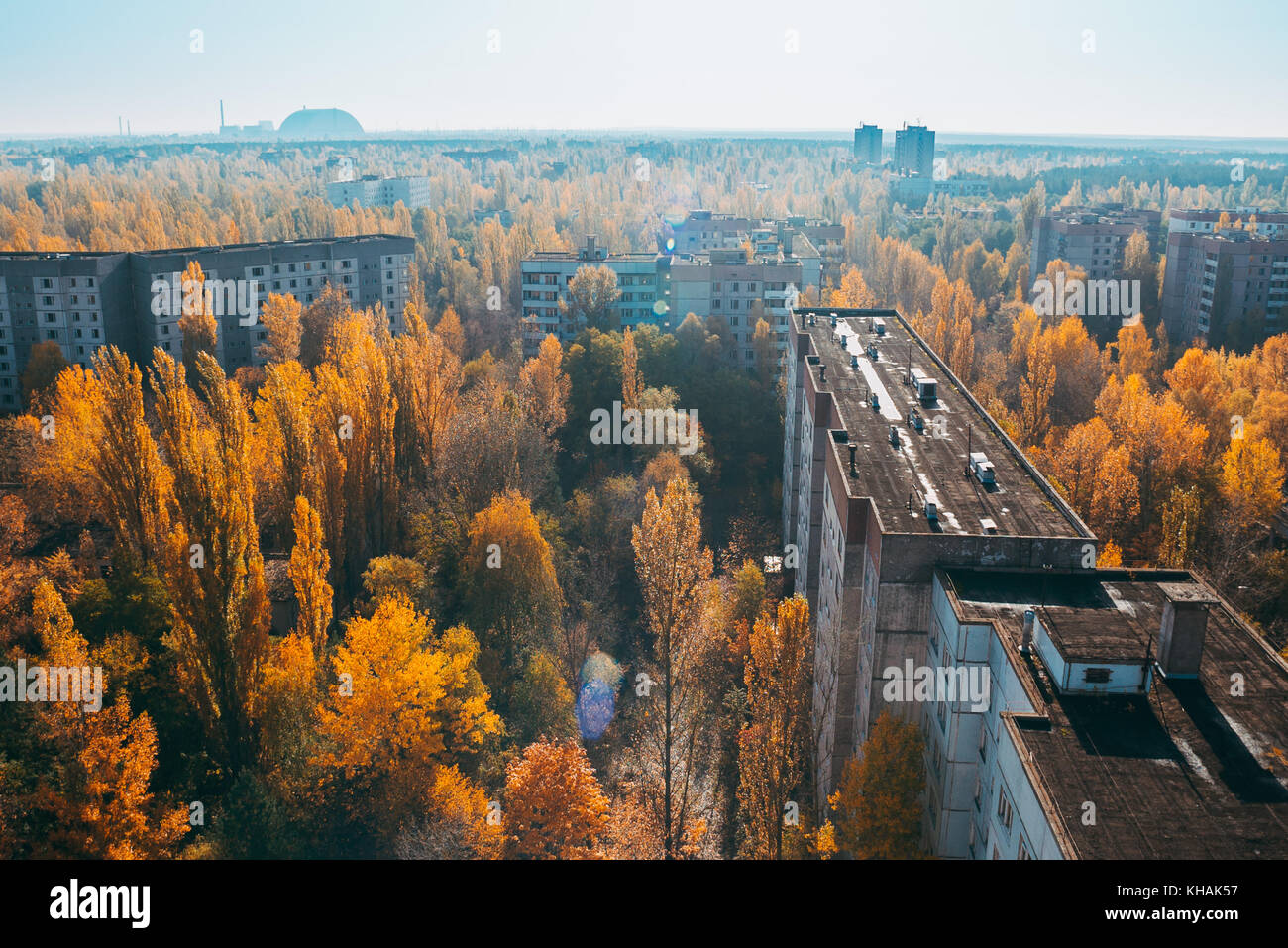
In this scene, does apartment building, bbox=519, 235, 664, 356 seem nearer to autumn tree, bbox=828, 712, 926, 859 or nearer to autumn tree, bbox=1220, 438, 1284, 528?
autumn tree, bbox=1220, 438, 1284, 528

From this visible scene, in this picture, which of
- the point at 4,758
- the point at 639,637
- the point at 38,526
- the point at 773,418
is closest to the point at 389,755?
the point at 4,758

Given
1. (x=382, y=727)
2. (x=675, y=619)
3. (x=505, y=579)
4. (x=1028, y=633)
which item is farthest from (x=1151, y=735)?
(x=505, y=579)

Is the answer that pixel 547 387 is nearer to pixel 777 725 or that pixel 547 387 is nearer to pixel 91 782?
pixel 777 725

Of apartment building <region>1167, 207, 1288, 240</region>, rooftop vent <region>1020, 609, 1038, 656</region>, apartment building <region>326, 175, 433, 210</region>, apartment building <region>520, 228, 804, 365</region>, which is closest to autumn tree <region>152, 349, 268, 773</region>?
rooftop vent <region>1020, 609, 1038, 656</region>

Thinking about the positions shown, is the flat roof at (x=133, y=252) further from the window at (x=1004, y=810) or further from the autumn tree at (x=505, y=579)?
the window at (x=1004, y=810)

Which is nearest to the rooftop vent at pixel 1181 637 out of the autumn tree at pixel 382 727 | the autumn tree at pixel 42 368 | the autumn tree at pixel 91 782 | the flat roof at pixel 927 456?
the flat roof at pixel 927 456

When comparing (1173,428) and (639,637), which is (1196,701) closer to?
(639,637)
